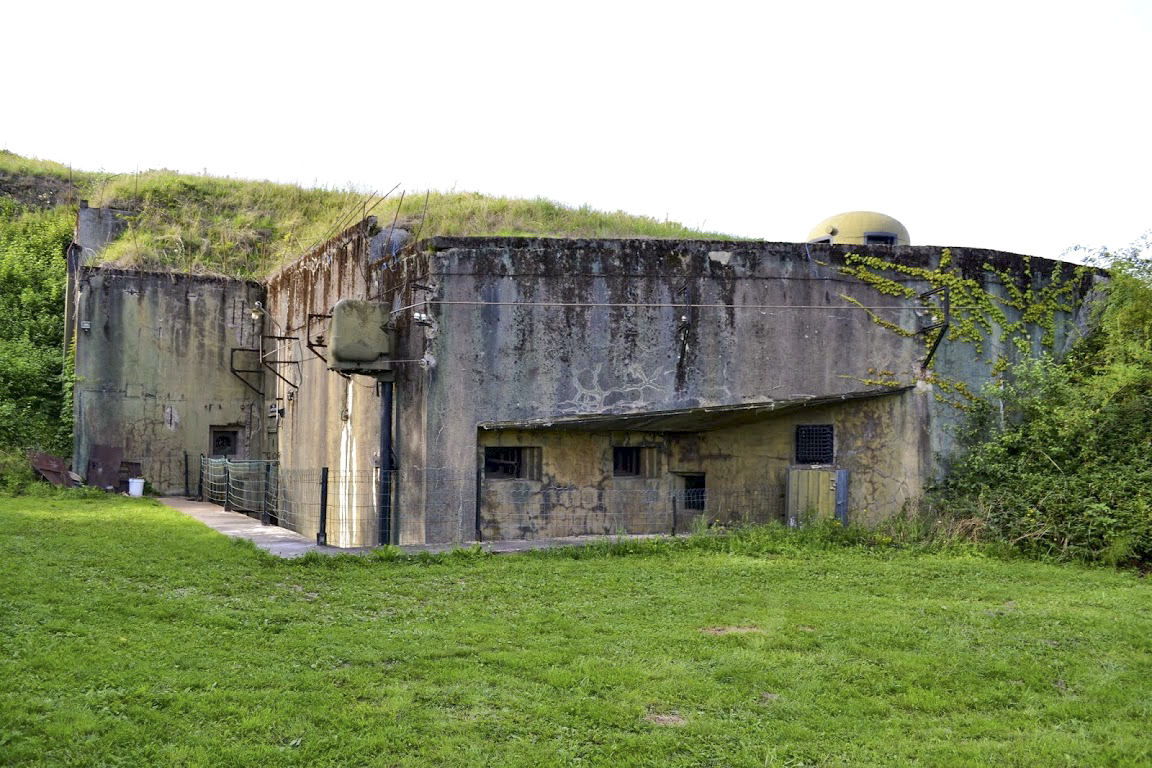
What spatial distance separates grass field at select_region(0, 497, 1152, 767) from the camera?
574cm

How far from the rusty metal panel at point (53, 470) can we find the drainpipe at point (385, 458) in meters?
9.58

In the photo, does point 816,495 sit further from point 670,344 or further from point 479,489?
point 479,489

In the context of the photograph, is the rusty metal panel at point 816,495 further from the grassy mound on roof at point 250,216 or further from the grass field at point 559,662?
the grassy mound on roof at point 250,216

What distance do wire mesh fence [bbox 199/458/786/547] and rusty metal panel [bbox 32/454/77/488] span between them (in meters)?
6.38

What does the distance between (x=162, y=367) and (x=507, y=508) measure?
11.7 metres

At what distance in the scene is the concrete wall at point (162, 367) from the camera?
21.8 meters

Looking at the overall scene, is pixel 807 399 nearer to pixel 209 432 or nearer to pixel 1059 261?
pixel 1059 261

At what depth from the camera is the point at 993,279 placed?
14922 millimetres

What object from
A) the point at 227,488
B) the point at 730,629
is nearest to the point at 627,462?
the point at 730,629

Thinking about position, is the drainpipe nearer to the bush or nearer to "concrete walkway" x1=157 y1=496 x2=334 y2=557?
"concrete walkway" x1=157 y1=496 x2=334 y2=557

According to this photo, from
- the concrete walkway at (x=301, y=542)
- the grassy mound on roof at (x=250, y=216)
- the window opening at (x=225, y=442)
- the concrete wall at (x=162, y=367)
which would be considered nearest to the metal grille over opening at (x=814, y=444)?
the concrete walkway at (x=301, y=542)

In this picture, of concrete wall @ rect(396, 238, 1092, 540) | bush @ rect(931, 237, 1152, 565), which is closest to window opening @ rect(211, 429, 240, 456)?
concrete wall @ rect(396, 238, 1092, 540)

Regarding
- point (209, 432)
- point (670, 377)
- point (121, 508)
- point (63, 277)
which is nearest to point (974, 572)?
point (670, 377)

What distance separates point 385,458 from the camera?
556 inches
